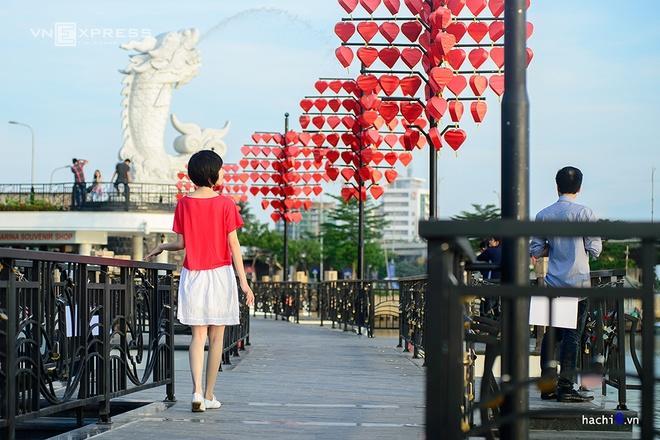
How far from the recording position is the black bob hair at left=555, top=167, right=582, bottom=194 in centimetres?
823

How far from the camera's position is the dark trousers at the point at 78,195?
58.0m

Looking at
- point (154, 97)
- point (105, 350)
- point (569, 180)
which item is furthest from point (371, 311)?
point (154, 97)

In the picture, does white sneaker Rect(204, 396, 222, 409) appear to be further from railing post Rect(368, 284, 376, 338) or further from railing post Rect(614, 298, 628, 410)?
railing post Rect(368, 284, 376, 338)

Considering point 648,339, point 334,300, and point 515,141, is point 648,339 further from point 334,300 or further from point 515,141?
point 334,300

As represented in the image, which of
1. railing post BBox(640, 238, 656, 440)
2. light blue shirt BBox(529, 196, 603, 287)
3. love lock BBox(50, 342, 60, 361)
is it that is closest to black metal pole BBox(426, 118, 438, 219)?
light blue shirt BBox(529, 196, 603, 287)

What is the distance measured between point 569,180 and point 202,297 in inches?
106

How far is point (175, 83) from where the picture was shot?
62.7 m

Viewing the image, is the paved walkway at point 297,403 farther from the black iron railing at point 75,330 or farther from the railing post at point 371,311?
the railing post at point 371,311

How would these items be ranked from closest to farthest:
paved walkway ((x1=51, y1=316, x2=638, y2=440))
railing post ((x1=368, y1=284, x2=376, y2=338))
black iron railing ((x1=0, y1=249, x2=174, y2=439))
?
1. black iron railing ((x1=0, y1=249, x2=174, y2=439))
2. paved walkway ((x1=51, y1=316, x2=638, y2=440))
3. railing post ((x1=368, y1=284, x2=376, y2=338))

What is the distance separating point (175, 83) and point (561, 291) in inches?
2388

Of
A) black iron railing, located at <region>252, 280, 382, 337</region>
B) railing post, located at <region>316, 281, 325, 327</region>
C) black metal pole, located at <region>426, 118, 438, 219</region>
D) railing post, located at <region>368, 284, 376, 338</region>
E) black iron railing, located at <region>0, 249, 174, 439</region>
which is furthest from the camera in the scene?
railing post, located at <region>316, 281, 325, 327</region>

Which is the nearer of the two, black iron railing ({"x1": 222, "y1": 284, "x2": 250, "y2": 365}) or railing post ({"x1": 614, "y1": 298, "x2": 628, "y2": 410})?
railing post ({"x1": 614, "y1": 298, "x2": 628, "y2": 410})

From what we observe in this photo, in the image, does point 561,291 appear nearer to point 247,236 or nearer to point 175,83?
point 175,83

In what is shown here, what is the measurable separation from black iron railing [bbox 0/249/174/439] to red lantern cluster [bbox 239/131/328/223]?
31.8m
